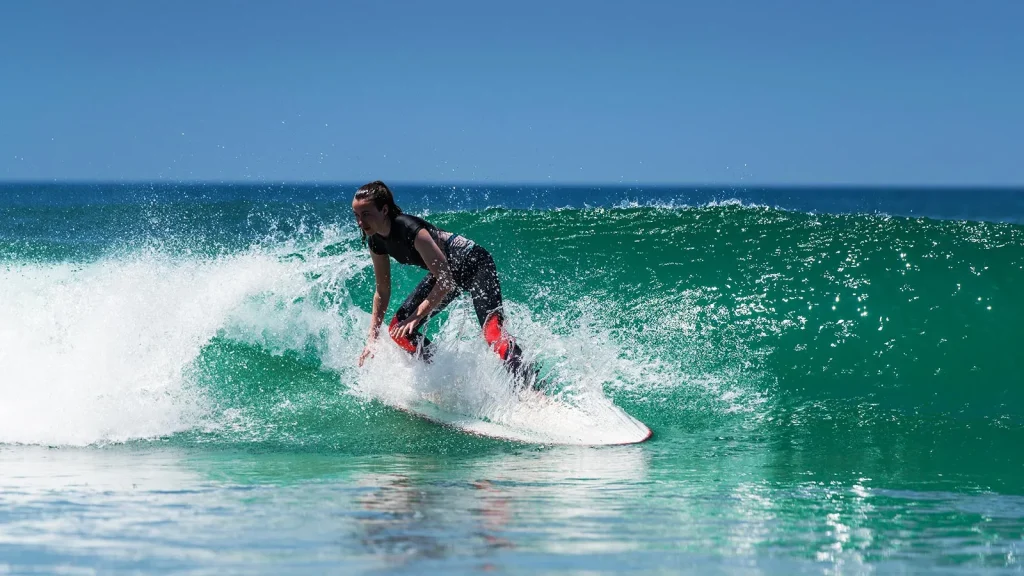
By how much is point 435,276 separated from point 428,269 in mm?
132

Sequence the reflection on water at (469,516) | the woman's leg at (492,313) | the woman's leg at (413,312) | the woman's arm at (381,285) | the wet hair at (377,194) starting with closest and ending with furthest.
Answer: the reflection on water at (469,516), the wet hair at (377,194), the woman's leg at (492,313), the woman's arm at (381,285), the woman's leg at (413,312)

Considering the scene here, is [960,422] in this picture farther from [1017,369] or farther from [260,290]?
[260,290]

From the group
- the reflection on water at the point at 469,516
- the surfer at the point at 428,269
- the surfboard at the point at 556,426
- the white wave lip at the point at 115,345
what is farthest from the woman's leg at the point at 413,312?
the white wave lip at the point at 115,345

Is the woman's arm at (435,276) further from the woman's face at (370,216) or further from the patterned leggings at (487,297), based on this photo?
the woman's face at (370,216)

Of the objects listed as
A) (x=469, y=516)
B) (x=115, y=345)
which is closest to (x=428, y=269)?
(x=469, y=516)

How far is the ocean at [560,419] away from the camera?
3111mm

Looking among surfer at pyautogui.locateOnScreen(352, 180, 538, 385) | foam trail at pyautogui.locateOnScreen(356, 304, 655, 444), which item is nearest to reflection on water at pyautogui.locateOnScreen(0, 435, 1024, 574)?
foam trail at pyautogui.locateOnScreen(356, 304, 655, 444)

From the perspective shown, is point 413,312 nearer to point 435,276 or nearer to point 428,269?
point 435,276

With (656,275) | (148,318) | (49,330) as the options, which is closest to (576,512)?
(148,318)

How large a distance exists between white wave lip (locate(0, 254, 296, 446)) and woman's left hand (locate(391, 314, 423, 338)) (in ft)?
4.46

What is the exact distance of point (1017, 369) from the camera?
7.45m

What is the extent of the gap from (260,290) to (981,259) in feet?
24.7

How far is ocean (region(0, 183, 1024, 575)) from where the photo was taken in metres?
3.11

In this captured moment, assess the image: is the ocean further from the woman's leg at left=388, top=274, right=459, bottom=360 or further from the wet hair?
the wet hair
